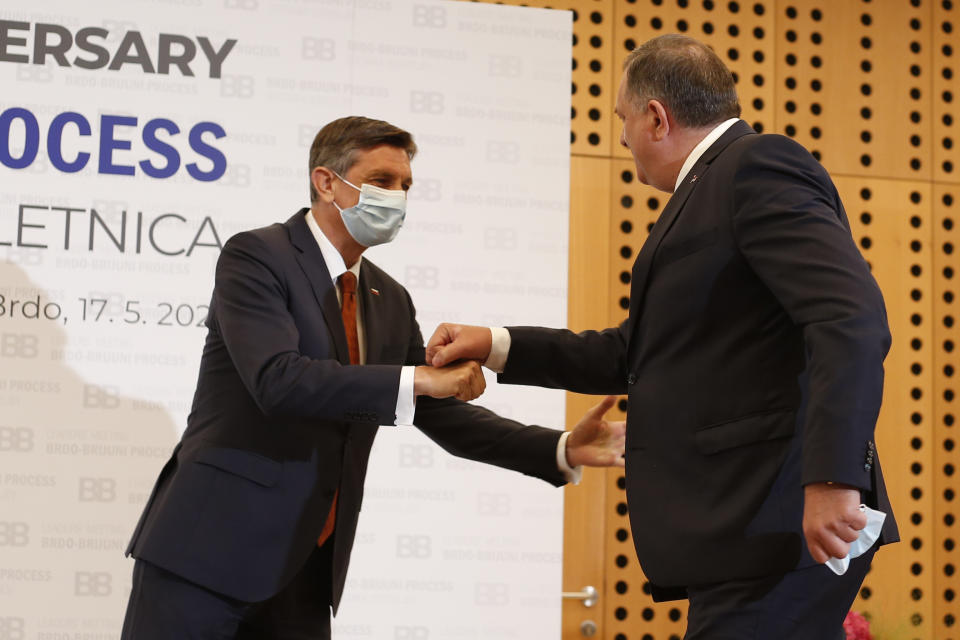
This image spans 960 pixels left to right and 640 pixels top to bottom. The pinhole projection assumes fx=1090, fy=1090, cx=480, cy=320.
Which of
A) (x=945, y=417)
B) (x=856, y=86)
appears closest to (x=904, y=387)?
(x=945, y=417)

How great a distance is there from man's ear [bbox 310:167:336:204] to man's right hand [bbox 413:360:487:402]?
63 centimetres

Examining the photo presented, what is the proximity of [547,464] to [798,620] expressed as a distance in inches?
46.7

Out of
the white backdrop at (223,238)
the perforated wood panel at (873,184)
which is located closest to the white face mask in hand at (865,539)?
the white backdrop at (223,238)

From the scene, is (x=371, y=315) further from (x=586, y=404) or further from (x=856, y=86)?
(x=856, y=86)

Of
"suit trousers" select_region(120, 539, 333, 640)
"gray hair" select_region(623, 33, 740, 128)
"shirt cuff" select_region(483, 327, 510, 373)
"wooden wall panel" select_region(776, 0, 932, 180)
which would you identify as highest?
"wooden wall panel" select_region(776, 0, 932, 180)

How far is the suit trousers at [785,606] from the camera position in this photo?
2.01m

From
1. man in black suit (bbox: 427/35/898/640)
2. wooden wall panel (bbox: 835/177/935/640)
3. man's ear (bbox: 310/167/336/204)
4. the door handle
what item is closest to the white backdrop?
the door handle

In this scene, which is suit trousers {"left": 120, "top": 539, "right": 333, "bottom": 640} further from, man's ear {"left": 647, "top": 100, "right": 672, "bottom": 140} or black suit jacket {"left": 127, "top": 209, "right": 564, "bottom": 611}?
man's ear {"left": 647, "top": 100, "right": 672, "bottom": 140}

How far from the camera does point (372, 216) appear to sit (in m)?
2.97

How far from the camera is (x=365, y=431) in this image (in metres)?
2.89

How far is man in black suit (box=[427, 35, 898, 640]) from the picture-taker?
188 centimetres

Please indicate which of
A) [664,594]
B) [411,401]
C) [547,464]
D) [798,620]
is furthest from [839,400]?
[547,464]

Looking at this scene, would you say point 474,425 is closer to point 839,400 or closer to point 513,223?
point 513,223

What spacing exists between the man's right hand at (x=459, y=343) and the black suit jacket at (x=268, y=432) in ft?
0.58
